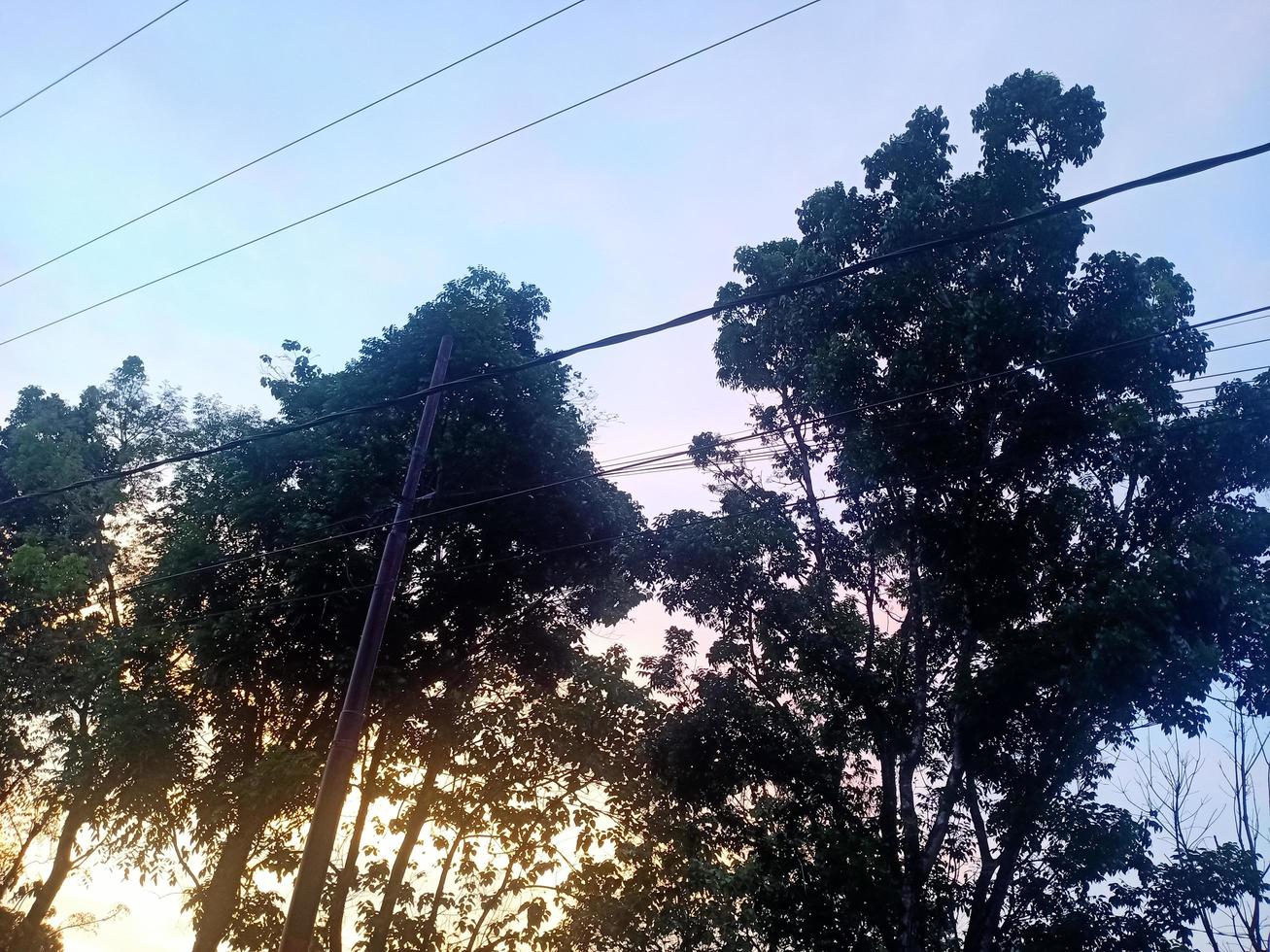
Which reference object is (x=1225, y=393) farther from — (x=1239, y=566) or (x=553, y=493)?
(x=553, y=493)

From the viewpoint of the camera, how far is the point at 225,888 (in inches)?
672

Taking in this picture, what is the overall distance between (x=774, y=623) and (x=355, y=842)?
1155 centimetres

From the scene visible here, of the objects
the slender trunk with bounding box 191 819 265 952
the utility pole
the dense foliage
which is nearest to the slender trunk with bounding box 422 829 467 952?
the dense foliage

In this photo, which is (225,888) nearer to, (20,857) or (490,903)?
(490,903)

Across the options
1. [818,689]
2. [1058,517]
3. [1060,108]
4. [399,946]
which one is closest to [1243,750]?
[1058,517]

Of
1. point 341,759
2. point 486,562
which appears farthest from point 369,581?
point 341,759

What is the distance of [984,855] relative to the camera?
1154 cm

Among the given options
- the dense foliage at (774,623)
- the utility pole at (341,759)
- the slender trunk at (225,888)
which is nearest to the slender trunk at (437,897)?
the dense foliage at (774,623)

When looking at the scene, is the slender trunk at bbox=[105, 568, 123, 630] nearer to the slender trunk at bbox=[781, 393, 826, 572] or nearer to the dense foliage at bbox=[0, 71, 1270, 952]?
the dense foliage at bbox=[0, 71, 1270, 952]

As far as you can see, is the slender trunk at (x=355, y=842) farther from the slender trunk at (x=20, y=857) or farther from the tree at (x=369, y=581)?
the slender trunk at (x=20, y=857)

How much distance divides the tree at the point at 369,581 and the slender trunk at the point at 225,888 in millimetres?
40

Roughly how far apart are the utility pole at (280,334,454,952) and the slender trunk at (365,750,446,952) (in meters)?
9.58

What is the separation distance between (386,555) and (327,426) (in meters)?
8.67

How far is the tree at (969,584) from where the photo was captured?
1045cm
